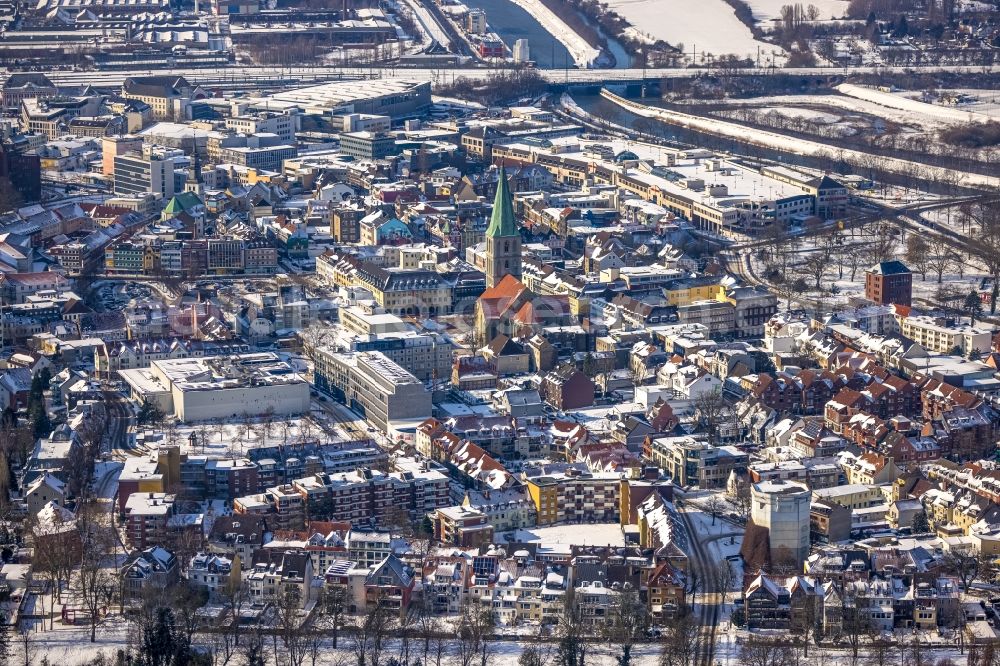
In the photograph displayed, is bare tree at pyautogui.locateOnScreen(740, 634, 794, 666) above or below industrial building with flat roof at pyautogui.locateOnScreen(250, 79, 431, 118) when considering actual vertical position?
below

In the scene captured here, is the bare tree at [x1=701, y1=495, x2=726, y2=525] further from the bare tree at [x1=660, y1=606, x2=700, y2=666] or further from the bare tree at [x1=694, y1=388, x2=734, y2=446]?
the bare tree at [x1=660, y1=606, x2=700, y2=666]

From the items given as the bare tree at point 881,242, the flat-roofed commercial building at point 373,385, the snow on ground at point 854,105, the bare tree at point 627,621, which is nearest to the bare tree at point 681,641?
the bare tree at point 627,621

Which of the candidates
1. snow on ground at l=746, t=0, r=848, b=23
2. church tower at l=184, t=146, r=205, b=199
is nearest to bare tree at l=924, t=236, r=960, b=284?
church tower at l=184, t=146, r=205, b=199

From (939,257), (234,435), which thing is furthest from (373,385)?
(939,257)

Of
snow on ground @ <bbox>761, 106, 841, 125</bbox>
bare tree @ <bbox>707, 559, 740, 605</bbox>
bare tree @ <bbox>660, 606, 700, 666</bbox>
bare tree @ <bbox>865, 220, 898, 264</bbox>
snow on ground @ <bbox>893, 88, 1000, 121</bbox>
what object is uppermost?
snow on ground @ <bbox>893, 88, 1000, 121</bbox>

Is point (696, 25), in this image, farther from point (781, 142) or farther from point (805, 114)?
point (781, 142)

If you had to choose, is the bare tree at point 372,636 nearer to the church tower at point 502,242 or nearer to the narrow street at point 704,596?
the narrow street at point 704,596
